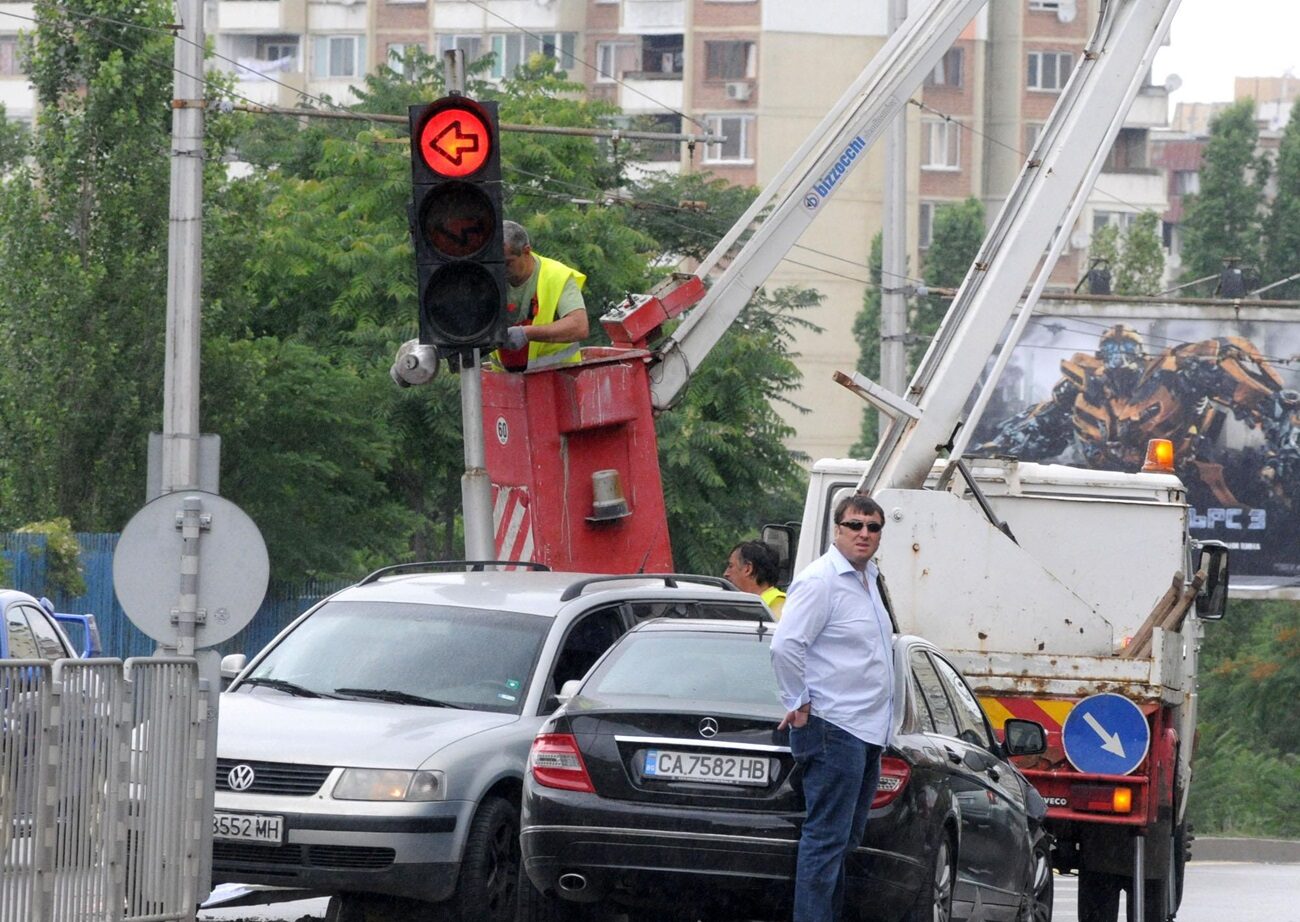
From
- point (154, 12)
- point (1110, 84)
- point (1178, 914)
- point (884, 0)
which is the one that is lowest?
point (1178, 914)

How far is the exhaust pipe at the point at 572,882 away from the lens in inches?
356

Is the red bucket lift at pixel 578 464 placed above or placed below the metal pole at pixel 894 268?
below

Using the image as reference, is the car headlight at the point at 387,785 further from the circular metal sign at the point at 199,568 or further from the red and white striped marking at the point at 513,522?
the red and white striped marking at the point at 513,522

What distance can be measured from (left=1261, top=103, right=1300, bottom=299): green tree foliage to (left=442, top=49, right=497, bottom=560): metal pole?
58389 mm

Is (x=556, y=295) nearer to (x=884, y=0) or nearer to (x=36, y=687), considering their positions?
(x=36, y=687)

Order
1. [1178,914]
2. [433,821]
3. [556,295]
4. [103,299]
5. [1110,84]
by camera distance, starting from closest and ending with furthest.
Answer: [433,821] < [556,295] < [1110,84] < [1178,914] < [103,299]

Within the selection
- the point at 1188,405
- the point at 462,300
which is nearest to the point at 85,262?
the point at 462,300

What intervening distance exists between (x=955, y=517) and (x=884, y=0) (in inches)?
2445

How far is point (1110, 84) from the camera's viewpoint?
1428 cm

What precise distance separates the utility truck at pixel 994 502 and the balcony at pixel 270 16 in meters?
65.6

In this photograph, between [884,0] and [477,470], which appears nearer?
[477,470]

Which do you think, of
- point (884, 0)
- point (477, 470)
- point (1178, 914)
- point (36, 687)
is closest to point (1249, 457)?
point (1178, 914)

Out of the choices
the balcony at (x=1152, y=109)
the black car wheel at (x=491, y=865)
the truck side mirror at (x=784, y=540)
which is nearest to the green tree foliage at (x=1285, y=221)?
the balcony at (x=1152, y=109)

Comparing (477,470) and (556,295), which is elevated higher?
(556,295)
